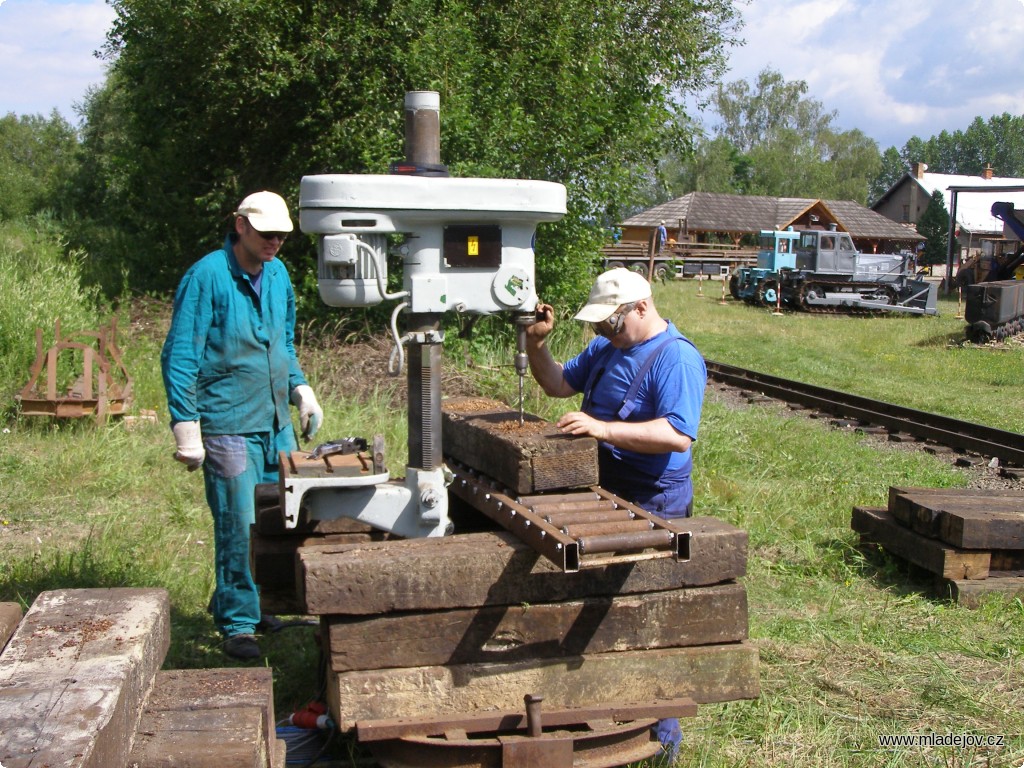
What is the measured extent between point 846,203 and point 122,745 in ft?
199

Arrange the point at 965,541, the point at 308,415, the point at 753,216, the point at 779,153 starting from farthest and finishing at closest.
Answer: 1. the point at 779,153
2. the point at 753,216
3. the point at 965,541
4. the point at 308,415

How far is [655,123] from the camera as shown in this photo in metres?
14.4

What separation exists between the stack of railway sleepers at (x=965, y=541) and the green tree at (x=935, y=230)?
169 feet

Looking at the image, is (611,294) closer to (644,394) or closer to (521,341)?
(644,394)

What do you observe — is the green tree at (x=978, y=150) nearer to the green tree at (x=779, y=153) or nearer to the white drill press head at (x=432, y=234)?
the green tree at (x=779, y=153)

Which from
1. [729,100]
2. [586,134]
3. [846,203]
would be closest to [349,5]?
[586,134]

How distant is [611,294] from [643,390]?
350 mm

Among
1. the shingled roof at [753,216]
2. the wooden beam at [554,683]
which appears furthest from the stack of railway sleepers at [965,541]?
the shingled roof at [753,216]

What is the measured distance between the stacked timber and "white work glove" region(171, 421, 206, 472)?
1472 mm

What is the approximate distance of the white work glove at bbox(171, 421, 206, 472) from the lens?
13.3 ft

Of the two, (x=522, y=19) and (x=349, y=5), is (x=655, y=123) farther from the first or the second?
(x=349, y=5)

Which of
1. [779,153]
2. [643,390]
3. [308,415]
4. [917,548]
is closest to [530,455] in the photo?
[643,390]

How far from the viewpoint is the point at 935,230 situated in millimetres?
54844

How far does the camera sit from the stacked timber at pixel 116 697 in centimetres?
180
